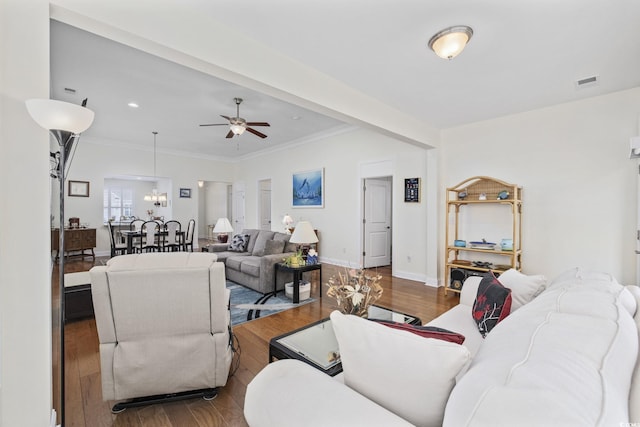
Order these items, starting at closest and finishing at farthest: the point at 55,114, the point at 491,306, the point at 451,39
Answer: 1. the point at 55,114
2. the point at 491,306
3. the point at 451,39

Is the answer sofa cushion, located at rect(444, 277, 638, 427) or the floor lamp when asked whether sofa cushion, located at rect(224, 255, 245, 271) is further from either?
sofa cushion, located at rect(444, 277, 638, 427)

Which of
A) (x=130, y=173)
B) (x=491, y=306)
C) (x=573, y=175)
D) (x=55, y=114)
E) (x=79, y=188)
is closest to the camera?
(x=55, y=114)

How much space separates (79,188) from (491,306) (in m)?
8.48

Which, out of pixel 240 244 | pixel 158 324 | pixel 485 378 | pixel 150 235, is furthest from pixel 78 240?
pixel 485 378

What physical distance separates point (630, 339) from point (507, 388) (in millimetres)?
610

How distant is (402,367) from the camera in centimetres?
87

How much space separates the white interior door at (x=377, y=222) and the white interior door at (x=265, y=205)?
12.4 feet

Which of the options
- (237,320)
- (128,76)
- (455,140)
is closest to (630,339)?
(237,320)

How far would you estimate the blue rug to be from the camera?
133 inches

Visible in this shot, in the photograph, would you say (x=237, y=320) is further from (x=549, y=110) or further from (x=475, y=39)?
(x=549, y=110)

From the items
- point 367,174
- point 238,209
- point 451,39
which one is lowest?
point 238,209

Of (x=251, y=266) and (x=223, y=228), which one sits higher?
(x=223, y=228)

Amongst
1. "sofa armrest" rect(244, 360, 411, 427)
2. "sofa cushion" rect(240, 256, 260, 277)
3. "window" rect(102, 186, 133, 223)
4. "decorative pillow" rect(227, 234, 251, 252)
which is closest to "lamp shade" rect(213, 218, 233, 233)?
"decorative pillow" rect(227, 234, 251, 252)

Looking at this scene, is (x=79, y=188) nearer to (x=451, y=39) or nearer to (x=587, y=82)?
(x=451, y=39)
